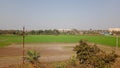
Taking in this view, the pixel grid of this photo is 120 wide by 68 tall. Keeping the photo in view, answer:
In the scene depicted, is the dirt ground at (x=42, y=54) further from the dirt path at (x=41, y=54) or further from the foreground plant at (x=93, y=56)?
the foreground plant at (x=93, y=56)

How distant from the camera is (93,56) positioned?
1638cm

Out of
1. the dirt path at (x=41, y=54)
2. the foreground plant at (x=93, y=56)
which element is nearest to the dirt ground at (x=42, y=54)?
the dirt path at (x=41, y=54)

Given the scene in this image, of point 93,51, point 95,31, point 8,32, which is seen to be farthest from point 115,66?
point 95,31

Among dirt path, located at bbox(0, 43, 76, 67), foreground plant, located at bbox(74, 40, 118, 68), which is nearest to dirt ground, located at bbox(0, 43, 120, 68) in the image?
dirt path, located at bbox(0, 43, 76, 67)

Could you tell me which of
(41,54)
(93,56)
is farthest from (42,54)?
(93,56)

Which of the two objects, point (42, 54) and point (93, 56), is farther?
point (42, 54)

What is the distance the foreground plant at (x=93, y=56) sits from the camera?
15180 millimetres

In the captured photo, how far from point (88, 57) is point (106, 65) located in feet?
7.46

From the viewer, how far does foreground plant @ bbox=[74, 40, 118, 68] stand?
15.2 metres

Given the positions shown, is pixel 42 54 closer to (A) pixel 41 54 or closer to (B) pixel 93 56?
(A) pixel 41 54

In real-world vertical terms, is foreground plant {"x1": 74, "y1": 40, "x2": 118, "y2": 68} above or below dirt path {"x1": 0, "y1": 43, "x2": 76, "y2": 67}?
above

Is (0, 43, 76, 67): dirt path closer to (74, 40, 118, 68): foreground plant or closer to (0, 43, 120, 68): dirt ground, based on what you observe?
(0, 43, 120, 68): dirt ground

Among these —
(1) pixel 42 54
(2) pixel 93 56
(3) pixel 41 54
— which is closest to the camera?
(2) pixel 93 56

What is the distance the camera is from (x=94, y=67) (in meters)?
15.4
